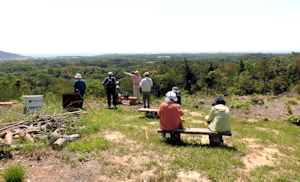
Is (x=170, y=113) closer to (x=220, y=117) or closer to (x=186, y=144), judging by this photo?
(x=186, y=144)

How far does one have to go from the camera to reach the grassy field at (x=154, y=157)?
3656 mm

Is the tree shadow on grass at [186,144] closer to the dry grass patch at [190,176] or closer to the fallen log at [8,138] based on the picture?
the dry grass patch at [190,176]

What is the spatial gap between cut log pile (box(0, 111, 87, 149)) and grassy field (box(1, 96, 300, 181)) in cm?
27

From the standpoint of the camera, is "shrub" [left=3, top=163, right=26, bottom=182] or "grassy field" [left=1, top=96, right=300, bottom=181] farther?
"grassy field" [left=1, top=96, right=300, bottom=181]

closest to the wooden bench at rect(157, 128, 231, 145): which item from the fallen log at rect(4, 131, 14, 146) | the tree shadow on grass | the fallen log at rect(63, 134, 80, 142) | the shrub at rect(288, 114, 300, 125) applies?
the tree shadow on grass

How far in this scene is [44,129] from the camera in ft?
17.5

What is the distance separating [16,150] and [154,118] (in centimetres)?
495

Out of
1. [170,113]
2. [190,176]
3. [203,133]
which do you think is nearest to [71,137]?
[170,113]

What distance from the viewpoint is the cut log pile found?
489cm

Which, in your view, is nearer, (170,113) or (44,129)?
(170,113)

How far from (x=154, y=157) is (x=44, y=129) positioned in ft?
10.2

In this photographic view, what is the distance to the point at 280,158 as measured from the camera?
→ 183 inches

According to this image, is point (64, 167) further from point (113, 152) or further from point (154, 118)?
point (154, 118)

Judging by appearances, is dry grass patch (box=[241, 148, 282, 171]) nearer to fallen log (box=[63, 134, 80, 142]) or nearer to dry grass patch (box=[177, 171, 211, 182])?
dry grass patch (box=[177, 171, 211, 182])
